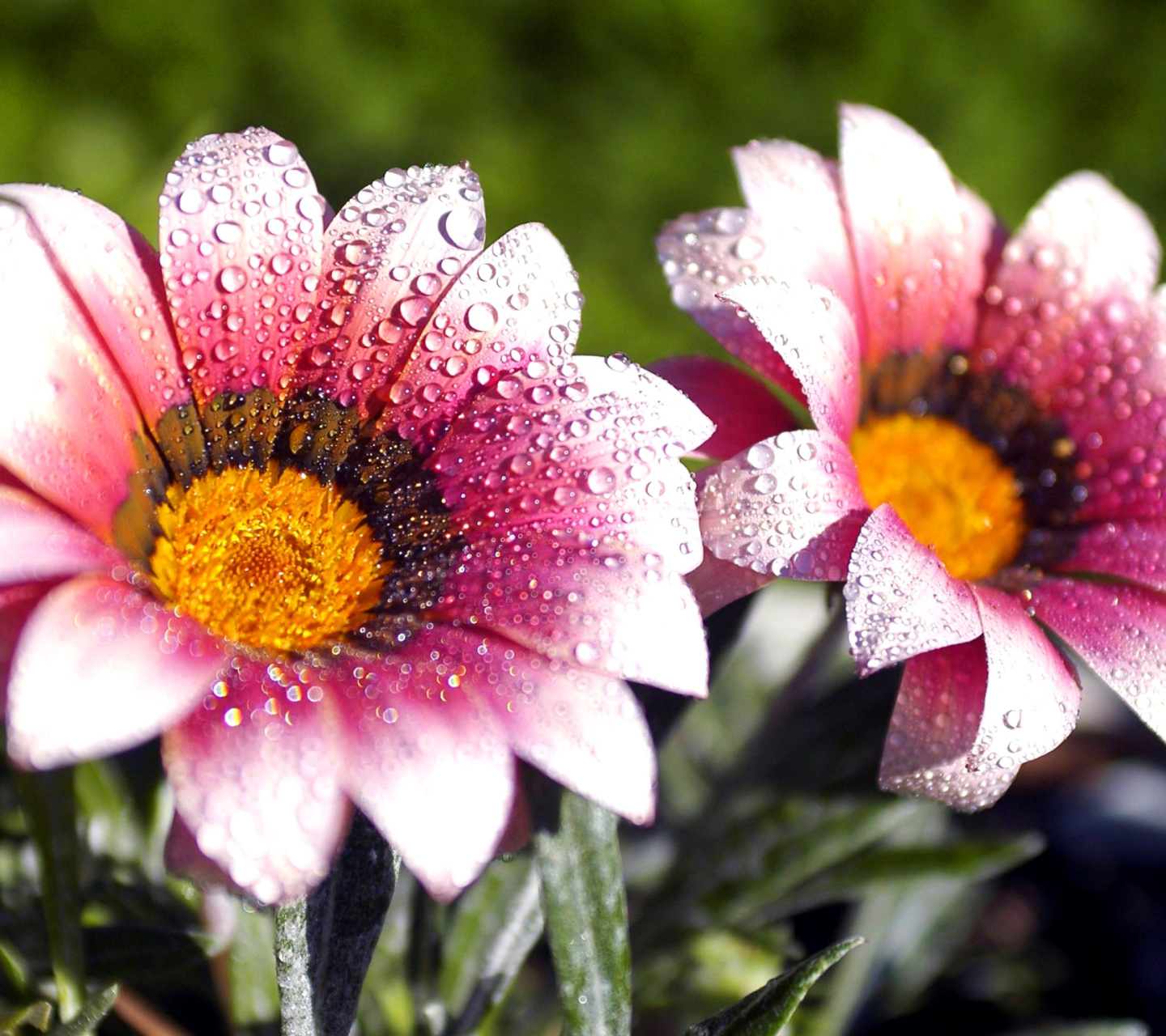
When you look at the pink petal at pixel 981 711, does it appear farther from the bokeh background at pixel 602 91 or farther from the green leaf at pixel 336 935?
the bokeh background at pixel 602 91

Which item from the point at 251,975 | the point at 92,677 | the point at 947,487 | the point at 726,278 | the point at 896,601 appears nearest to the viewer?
the point at 92,677

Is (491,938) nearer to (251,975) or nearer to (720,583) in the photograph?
(251,975)

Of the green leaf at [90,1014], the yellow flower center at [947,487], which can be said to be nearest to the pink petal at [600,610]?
the green leaf at [90,1014]

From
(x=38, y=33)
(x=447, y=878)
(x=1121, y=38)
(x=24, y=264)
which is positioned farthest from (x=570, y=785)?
(x=1121, y=38)

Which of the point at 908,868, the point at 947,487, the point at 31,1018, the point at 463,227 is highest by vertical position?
the point at 463,227

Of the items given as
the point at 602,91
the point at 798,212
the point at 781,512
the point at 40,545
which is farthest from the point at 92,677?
the point at 602,91

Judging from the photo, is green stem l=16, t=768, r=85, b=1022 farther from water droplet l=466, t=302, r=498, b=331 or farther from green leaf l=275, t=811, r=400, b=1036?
water droplet l=466, t=302, r=498, b=331
